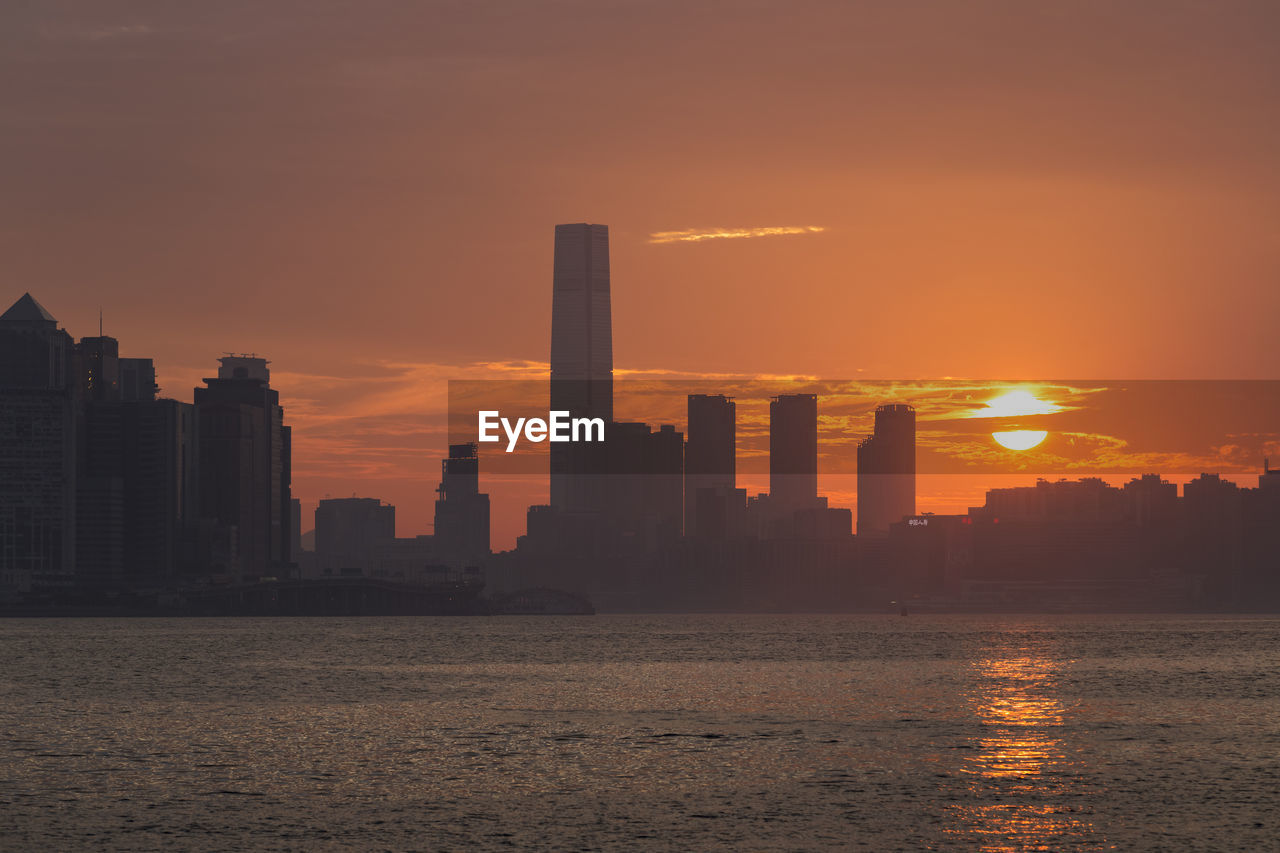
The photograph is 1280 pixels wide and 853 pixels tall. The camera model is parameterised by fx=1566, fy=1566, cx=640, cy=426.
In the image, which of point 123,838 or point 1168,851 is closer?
point 1168,851

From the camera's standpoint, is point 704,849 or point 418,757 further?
point 418,757

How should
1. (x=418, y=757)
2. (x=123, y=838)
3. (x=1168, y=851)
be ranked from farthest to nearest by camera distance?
1. (x=418, y=757)
2. (x=123, y=838)
3. (x=1168, y=851)

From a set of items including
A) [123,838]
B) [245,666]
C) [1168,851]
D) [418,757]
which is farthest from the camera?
[245,666]

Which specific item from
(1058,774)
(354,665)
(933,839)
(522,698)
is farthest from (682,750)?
(354,665)

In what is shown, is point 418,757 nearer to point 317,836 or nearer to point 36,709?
point 317,836

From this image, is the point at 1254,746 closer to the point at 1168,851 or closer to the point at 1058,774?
the point at 1058,774

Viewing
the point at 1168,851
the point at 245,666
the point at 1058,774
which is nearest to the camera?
the point at 1168,851

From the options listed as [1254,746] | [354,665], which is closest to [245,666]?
[354,665]
